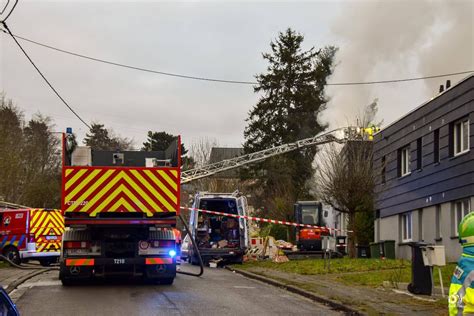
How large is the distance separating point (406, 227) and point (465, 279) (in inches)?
909

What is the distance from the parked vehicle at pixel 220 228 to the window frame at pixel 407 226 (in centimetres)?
653

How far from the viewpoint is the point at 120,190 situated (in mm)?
14758

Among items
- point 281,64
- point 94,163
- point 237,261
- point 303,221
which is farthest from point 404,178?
point 281,64

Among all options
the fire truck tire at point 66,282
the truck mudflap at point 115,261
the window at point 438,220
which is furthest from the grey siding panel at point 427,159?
the fire truck tire at point 66,282

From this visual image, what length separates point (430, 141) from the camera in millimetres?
24219

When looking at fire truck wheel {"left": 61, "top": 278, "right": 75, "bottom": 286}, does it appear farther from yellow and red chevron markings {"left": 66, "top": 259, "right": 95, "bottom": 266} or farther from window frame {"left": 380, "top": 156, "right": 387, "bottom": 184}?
window frame {"left": 380, "top": 156, "right": 387, "bottom": 184}

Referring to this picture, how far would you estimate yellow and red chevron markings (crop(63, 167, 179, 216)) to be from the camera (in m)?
14.5

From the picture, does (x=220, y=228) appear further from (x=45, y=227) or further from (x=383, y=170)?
(x=383, y=170)

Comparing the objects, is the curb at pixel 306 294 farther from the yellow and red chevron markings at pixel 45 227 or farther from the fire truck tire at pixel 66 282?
the yellow and red chevron markings at pixel 45 227

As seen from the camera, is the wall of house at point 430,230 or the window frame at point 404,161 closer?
the wall of house at point 430,230

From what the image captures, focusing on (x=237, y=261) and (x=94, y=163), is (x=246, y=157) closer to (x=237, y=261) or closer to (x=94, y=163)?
(x=237, y=261)

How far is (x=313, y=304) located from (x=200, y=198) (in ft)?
43.9

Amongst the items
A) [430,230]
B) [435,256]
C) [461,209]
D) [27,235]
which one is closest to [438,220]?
[430,230]

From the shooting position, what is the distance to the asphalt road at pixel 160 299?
1116 centimetres
